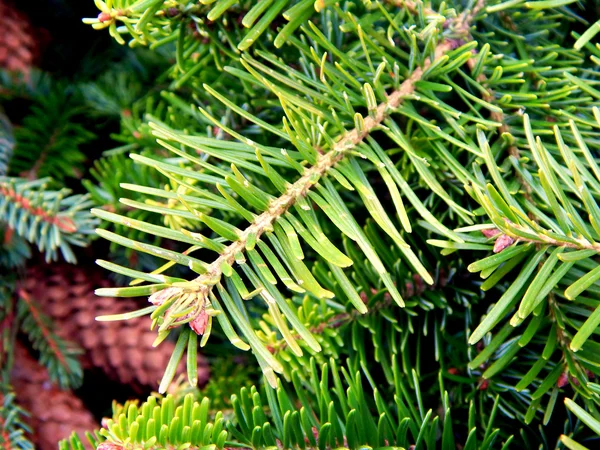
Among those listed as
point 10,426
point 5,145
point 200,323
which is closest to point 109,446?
point 200,323

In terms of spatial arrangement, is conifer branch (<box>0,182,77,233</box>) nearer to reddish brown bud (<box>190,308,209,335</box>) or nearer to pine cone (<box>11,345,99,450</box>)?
pine cone (<box>11,345,99,450</box>)

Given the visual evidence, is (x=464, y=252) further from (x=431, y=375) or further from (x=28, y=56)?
(x=28, y=56)

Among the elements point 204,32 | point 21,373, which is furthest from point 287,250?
point 21,373

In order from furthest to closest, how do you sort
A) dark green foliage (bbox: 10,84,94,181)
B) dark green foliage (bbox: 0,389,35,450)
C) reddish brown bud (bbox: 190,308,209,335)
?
dark green foliage (bbox: 10,84,94,181), dark green foliage (bbox: 0,389,35,450), reddish brown bud (bbox: 190,308,209,335)

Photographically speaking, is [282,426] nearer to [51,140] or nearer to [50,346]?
[50,346]

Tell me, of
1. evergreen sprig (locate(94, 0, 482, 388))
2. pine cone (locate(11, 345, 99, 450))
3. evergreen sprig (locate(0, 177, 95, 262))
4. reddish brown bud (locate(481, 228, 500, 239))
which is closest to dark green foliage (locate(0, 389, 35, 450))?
pine cone (locate(11, 345, 99, 450))

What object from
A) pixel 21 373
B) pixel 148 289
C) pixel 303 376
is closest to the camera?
pixel 148 289

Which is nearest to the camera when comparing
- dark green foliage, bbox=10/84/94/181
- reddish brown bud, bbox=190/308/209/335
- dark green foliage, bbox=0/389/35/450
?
A: reddish brown bud, bbox=190/308/209/335
